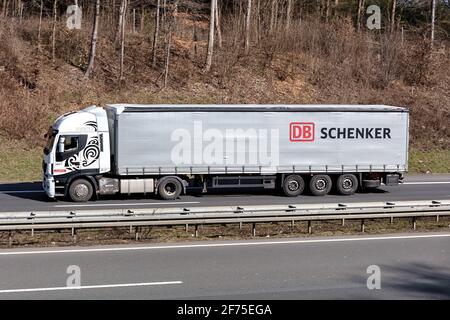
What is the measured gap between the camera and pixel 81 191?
20766 mm

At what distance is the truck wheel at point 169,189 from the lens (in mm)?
21375

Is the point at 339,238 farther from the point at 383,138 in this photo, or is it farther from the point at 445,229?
the point at 383,138

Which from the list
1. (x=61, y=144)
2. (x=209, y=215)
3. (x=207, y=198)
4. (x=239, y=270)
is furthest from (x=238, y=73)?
(x=239, y=270)

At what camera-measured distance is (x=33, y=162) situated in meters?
27.4

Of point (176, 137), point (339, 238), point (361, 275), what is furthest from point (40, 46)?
point (361, 275)

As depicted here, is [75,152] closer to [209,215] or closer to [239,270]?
[209,215]

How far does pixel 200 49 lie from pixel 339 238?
2841 centimetres

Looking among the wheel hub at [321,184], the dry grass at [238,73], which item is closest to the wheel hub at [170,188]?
the wheel hub at [321,184]

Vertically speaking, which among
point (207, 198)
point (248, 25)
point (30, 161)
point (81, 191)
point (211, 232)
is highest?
point (248, 25)

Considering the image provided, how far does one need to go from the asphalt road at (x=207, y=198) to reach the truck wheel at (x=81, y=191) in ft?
0.92

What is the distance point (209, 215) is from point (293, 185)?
8626mm

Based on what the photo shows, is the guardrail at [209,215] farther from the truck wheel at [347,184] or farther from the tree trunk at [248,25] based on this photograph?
the tree trunk at [248,25]

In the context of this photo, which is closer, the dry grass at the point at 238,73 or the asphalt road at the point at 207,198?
the asphalt road at the point at 207,198

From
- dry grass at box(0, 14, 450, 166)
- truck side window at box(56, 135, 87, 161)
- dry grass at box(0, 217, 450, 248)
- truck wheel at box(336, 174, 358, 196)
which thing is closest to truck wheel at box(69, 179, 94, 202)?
truck side window at box(56, 135, 87, 161)
